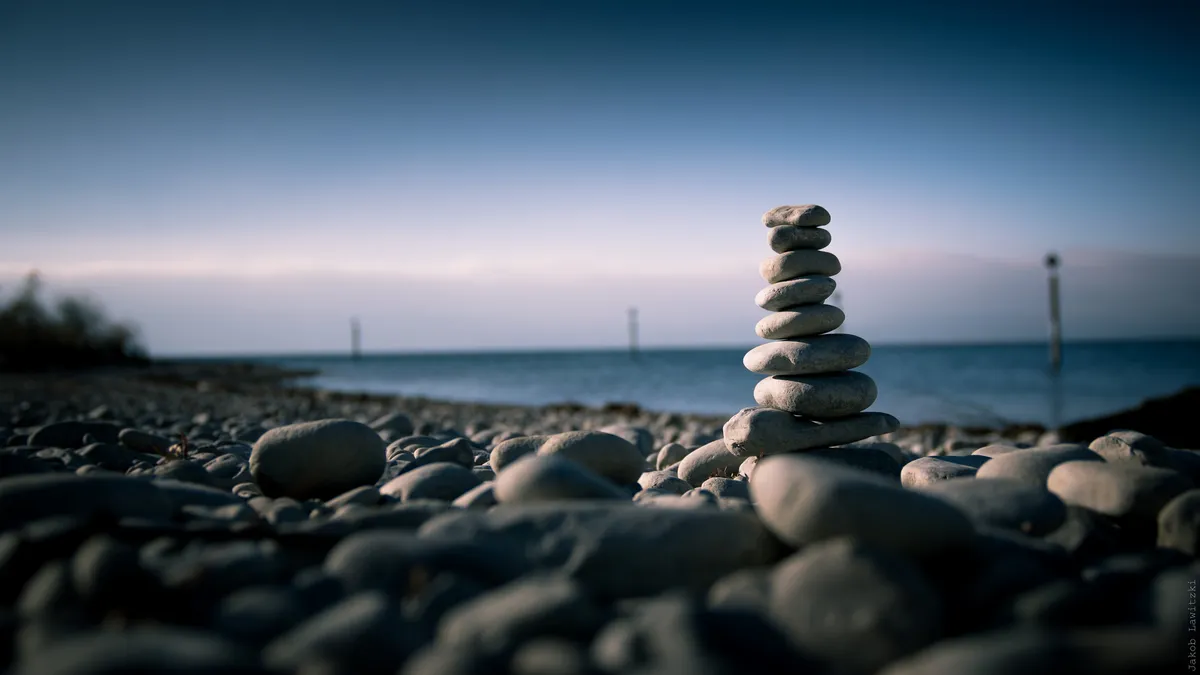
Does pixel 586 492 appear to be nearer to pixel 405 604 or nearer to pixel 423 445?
pixel 405 604

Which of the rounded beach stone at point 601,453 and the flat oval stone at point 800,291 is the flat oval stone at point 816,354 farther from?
the rounded beach stone at point 601,453

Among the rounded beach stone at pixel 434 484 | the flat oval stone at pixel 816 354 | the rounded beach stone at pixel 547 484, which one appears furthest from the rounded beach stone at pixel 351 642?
the flat oval stone at pixel 816 354

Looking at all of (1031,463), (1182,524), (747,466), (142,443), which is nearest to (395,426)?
(142,443)

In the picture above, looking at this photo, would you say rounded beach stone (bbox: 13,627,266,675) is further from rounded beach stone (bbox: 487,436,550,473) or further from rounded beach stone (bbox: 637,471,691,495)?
rounded beach stone (bbox: 637,471,691,495)

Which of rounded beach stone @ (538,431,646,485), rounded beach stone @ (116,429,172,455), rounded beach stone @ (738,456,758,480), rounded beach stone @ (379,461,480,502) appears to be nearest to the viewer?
rounded beach stone @ (379,461,480,502)

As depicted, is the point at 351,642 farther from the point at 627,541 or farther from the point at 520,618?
the point at 627,541

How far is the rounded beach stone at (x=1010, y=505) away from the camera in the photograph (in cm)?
242

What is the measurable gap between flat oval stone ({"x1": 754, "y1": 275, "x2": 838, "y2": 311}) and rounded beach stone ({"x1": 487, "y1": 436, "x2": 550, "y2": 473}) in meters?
1.90

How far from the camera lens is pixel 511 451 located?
421cm

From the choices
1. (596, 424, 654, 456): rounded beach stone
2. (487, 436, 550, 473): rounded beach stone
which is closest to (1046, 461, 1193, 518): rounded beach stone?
(487, 436, 550, 473): rounded beach stone

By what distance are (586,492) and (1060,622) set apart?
4.86ft

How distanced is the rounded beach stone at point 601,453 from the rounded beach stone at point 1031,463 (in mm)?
1670

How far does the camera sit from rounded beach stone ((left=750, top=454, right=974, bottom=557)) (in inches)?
80.2

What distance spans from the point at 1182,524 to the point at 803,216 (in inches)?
117
